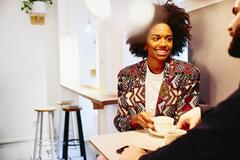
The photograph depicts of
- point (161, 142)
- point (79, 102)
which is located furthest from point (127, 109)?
point (79, 102)

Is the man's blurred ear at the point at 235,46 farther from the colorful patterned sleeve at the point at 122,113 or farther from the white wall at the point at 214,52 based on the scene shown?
the colorful patterned sleeve at the point at 122,113

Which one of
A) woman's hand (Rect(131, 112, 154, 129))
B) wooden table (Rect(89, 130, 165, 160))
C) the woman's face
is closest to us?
wooden table (Rect(89, 130, 165, 160))

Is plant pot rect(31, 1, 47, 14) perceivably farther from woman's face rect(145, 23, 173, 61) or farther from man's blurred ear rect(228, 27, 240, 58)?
man's blurred ear rect(228, 27, 240, 58)

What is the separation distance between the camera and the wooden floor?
3628 millimetres

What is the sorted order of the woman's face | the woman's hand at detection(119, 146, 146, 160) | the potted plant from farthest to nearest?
1. the potted plant
2. the woman's face
3. the woman's hand at detection(119, 146, 146, 160)

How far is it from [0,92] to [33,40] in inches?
37.4

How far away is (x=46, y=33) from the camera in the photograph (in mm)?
4559

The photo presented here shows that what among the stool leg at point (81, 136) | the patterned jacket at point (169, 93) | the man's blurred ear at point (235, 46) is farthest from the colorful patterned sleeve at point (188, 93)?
the stool leg at point (81, 136)

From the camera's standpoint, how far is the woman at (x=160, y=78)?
4.82 ft

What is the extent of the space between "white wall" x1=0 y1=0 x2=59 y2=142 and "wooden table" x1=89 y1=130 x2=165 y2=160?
3.54m

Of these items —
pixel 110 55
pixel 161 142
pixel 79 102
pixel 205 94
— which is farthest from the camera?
pixel 79 102

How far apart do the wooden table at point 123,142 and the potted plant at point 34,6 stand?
356 cm

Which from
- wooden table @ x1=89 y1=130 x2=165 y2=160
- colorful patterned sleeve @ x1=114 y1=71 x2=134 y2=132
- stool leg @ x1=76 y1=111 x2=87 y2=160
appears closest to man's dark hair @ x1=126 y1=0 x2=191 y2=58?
colorful patterned sleeve @ x1=114 y1=71 x2=134 y2=132

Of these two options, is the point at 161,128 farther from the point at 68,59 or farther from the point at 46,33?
the point at 46,33
